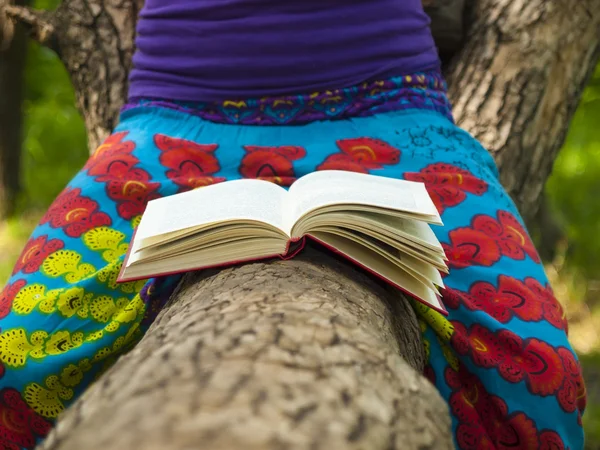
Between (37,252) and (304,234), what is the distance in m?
0.58

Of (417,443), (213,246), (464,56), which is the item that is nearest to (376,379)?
(417,443)

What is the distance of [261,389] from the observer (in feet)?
1.87

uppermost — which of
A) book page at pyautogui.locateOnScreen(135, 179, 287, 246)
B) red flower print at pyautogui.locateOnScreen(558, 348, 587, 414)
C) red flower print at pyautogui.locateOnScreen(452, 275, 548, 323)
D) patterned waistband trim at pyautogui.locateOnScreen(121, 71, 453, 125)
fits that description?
book page at pyautogui.locateOnScreen(135, 179, 287, 246)

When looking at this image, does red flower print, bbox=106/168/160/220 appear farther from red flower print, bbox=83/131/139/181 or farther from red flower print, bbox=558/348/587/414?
red flower print, bbox=558/348/587/414

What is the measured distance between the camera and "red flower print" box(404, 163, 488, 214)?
1379 mm

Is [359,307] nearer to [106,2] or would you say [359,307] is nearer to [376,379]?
[376,379]

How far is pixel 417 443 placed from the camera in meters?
0.61

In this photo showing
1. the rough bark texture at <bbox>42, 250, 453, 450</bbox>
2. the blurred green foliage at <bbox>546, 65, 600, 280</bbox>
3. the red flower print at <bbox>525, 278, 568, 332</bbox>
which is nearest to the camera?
the rough bark texture at <bbox>42, 250, 453, 450</bbox>

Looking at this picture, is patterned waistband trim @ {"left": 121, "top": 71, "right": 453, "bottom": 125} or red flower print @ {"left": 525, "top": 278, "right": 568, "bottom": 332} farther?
patterned waistband trim @ {"left": 121, "top": 71, "right": 453, "bottom": 125}

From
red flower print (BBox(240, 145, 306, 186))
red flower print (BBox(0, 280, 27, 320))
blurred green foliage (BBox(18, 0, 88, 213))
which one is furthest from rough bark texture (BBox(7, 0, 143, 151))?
blurred green foliage (BBox(18, 0, 88, 213))

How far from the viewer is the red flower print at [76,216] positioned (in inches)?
52.2

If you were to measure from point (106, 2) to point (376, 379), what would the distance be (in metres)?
1.75

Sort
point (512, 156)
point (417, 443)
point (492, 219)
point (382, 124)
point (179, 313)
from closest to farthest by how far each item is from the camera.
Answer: point (417, 443), point (179, 313), point (492, 219), point (382, 124), point (512, 156)

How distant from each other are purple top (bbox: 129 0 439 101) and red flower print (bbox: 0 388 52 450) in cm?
70
